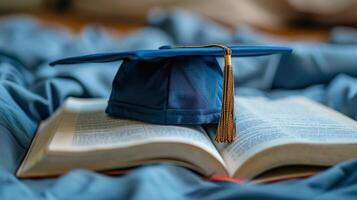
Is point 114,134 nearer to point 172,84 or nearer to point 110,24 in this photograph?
point 172,84

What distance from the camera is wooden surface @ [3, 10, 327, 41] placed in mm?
1477

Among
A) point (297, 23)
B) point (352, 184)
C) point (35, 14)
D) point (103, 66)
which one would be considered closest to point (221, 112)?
point (352, 184)

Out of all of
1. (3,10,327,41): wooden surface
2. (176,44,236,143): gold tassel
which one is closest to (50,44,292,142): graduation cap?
(176,44,236,143): gold tassel

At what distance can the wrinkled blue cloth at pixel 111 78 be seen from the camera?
1.56ft

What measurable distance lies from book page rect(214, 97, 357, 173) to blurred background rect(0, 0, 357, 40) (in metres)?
0.81

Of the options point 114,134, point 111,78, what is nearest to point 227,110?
point 114,134

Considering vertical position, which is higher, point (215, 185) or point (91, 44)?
point (91, 44)

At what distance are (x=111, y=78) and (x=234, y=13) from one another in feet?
2.38

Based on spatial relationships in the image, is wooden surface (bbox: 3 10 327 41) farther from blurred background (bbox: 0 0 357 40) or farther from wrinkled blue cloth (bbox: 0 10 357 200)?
wrinkled blue cloth (bbox: 0 10 357 200)

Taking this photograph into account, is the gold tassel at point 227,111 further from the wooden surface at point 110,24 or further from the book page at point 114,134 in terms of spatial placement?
the wooden surface at point 110,24

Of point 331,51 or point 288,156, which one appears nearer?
point 288,156

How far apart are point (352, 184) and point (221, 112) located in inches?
6.8

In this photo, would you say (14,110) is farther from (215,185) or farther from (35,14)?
(35,14)

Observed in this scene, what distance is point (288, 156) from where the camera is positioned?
534mm
